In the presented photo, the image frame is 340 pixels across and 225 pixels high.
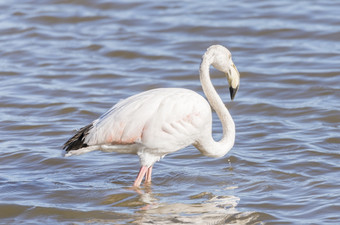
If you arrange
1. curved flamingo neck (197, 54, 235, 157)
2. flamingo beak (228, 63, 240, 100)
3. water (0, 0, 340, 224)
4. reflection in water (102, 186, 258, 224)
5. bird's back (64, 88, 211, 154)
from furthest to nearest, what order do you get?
flamingo beak (228, 63, 240, 100)
curved flamingo neck (197, 54, 235, 157)
water (0, 0, 340, 224)
bird's back (64, 88, 211, 154)
reflection in water (102, 186, 258, 224)

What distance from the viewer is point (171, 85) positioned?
1262 centimetres

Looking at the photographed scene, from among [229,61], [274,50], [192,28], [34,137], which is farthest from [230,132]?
[192,28]

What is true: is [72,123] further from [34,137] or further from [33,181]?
[33,181]

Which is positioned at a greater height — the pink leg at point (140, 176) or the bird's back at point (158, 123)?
the bird's back at point (158, 123)

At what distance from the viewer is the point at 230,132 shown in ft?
26.9

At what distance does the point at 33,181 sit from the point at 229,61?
275 centimetres

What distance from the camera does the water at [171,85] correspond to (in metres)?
7.88

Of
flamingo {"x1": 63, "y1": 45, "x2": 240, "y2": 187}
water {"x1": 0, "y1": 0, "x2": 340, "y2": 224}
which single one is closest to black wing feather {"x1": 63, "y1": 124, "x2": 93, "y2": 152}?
flamingo {"x1": 63, "y1": 45, "x2": 240, "y2": 187}

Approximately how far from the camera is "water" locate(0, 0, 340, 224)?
7883 mm

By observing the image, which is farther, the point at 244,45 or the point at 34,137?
the point at 244,45

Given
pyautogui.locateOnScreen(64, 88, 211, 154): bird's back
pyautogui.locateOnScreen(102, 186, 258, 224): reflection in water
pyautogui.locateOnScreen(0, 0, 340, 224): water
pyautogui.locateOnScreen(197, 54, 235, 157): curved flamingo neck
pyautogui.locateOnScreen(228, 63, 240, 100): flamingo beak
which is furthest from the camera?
pyautogui.locateOnScreen(228, 63, 240, 100): flamingo beak

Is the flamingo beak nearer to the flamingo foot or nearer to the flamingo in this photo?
the flamingo

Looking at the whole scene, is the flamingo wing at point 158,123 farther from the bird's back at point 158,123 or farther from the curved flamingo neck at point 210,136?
the curved flamingo neck at point 210,136

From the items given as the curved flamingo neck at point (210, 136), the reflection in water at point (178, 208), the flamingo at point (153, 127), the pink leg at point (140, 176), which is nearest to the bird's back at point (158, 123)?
the flamingo at point (153, 127)
